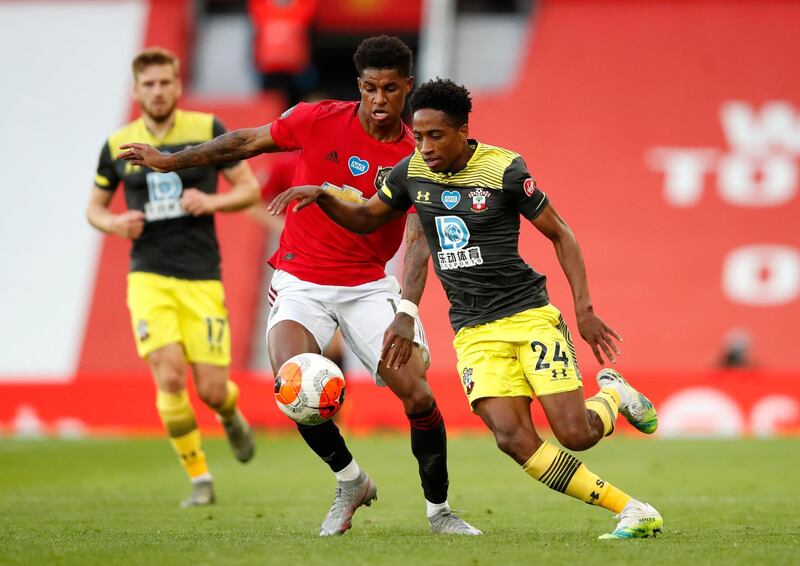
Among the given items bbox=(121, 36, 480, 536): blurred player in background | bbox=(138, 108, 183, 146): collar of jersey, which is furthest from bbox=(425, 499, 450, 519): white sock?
bbox=(138, 108, 183, 146): collar of jersey

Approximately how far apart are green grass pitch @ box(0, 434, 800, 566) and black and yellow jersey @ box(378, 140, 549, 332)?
125 centimetres

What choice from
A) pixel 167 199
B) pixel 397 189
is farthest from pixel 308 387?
pixel 167 199

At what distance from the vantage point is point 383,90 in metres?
7.21

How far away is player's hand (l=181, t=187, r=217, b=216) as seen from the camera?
9188 millimetres

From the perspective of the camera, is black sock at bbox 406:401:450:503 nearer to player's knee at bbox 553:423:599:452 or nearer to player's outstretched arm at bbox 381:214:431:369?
player's outstretched arm at bbox 381:214:431:369

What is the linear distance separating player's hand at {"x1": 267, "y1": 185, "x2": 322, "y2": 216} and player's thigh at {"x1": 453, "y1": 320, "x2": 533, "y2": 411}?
1122 millimetres

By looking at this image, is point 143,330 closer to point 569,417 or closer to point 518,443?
point 518,443

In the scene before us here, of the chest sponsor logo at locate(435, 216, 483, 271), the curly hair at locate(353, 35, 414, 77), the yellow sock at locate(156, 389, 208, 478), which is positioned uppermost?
the curly hair at locate(353, 35, 414, 77)

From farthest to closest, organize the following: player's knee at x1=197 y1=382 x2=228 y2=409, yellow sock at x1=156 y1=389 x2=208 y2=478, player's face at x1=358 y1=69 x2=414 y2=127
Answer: player's knee at x1=197 y1=382 x2=228 y2=409 < yellow sock at x1=156 y1=389 x2=208 y2=478 < player's face at x1=358 y1=69 x2=414 y2=127

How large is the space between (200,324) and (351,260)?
7.51 feet

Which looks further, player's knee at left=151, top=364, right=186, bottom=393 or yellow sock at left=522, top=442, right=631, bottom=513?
player's knee at left=151, top=364, right=186, bottom=393

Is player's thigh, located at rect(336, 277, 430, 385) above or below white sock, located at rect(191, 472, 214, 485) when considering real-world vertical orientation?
above

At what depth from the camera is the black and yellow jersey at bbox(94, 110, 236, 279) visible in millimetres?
9406

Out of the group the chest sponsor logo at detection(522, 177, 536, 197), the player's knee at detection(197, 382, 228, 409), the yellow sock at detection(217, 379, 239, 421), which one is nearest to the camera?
the chest sponsor logo at detection(522, 177, 536, 197)
